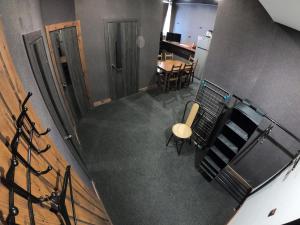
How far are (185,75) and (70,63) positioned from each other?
3716 mm

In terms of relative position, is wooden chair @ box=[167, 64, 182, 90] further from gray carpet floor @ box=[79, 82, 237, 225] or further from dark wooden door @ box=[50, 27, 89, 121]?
dark wooden door @ box=[50, 27, 89, 121]

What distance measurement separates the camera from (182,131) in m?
3.23

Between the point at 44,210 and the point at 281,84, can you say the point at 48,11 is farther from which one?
the point at 281,84

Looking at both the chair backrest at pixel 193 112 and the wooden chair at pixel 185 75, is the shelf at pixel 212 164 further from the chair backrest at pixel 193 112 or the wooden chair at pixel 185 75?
the wooden chair at pixel 185 75

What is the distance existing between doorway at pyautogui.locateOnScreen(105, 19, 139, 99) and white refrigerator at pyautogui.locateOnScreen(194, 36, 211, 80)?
264cm

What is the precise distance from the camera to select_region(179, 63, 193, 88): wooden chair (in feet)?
18.0

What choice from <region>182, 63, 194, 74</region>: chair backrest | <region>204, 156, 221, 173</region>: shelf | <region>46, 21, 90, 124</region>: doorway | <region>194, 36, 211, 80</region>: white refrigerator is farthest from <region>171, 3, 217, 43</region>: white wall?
<region>204, 156, 221, 173</region>: shelf

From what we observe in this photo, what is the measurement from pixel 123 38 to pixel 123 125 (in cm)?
206

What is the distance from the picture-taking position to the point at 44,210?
82 cm

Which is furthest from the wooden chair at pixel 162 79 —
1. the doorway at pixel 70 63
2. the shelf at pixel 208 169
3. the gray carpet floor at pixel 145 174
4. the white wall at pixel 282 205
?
the white wall at pixel 282 205

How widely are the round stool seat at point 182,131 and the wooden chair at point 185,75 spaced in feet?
8.75

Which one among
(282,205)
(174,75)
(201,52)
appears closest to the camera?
(282,205)

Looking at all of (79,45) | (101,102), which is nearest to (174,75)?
(101,102)

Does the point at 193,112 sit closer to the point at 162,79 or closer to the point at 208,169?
the point at 208,169
